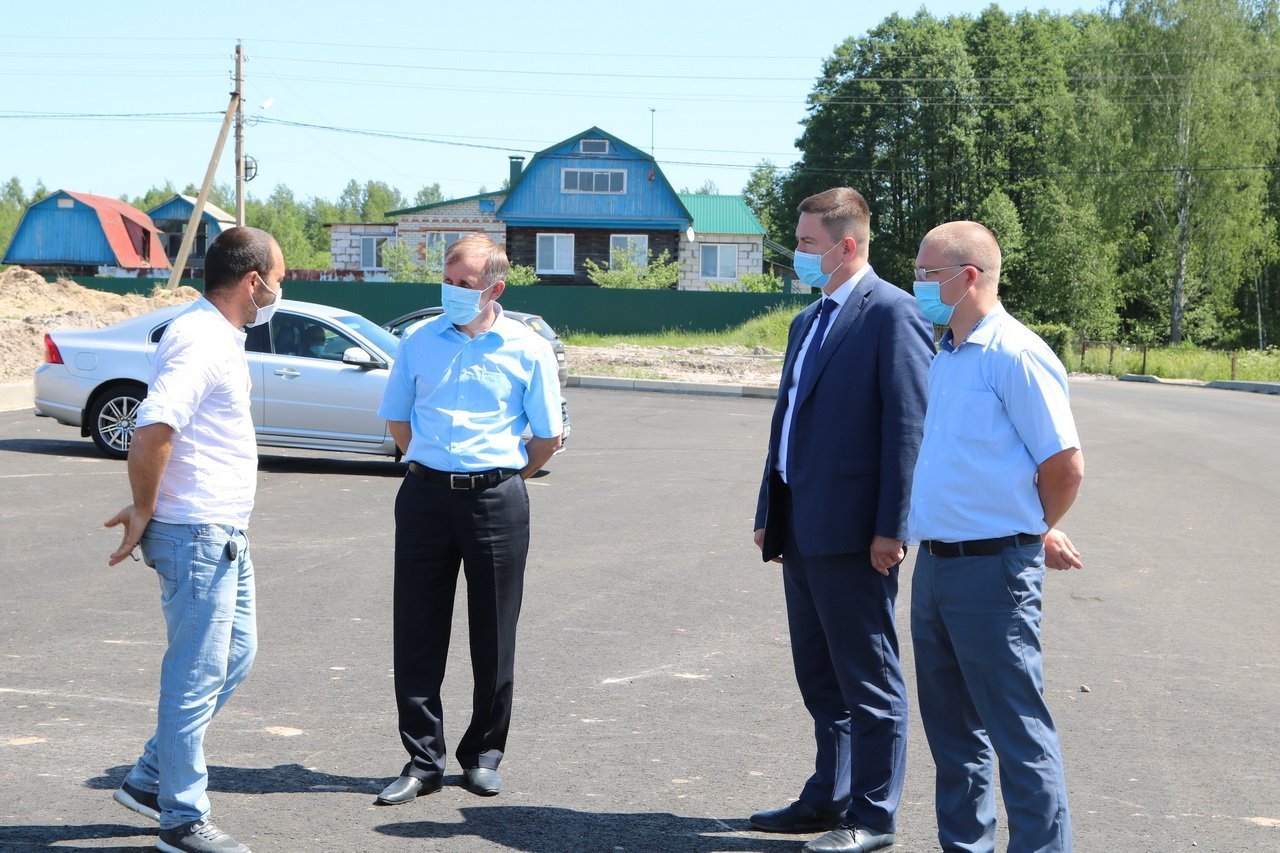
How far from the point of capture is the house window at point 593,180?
5581cm

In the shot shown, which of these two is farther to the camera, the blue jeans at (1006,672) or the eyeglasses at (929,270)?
the eyeglasses at (929,270)

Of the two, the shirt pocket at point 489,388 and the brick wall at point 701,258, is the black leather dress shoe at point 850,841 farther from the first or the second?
the brick wall at point 701,258

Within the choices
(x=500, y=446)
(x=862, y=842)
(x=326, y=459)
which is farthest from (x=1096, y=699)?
(x=326, y=459)

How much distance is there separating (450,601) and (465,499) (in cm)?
42

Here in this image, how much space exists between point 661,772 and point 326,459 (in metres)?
9.95

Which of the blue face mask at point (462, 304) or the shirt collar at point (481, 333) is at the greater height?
the blue face mask at point (462, 304)

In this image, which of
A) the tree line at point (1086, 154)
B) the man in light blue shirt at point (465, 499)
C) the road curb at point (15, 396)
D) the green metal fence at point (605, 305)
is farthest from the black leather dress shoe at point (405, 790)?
the tree line at point (1086, 154)

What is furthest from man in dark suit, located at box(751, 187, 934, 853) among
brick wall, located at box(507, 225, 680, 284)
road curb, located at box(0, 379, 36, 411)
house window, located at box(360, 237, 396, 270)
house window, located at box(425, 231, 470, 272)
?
house window, located at box(360, 237, 396, 270)

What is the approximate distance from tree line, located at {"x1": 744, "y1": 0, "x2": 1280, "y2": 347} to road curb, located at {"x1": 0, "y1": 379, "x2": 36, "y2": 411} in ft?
142

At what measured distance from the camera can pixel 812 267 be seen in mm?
4363

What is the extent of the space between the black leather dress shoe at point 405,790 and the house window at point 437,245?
49.2 m

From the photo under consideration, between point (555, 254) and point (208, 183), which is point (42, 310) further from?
point (555, 254)

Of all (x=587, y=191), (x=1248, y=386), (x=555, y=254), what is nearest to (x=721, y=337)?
(x=1248, y=386)

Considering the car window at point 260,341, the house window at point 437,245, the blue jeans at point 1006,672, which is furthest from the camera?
the house window at point 437,245
